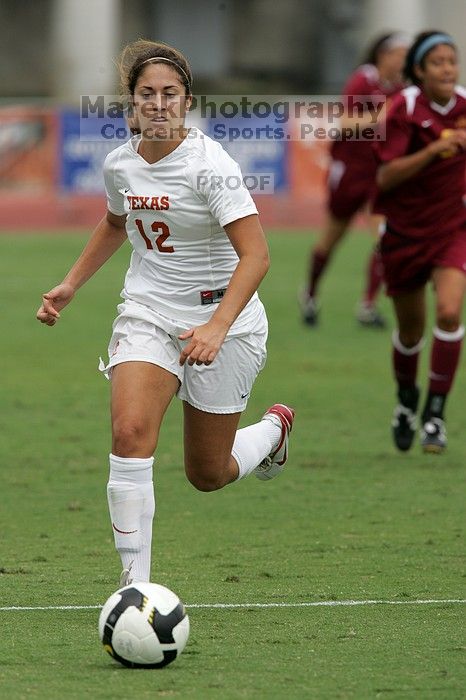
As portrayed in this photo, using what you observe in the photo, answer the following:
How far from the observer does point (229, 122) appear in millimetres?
24609

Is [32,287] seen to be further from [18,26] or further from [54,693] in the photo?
[18,26]

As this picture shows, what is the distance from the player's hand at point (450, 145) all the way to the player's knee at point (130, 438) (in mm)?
3746

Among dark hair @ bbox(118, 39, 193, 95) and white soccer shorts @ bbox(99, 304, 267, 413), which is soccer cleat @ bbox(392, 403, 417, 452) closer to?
white soccer shorts @ bbox(99, 304, 267, 413)

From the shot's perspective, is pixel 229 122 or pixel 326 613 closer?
pixel 326 613

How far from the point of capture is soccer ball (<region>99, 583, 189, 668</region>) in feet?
15.1

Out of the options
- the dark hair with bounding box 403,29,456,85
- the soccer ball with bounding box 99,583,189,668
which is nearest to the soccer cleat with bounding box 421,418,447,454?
the dark hair with bounding box 403,29,456,85

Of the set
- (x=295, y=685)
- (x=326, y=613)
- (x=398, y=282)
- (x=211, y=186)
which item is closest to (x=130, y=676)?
(x=295, y=685)

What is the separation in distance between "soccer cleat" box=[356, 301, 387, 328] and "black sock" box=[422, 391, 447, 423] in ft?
19.7

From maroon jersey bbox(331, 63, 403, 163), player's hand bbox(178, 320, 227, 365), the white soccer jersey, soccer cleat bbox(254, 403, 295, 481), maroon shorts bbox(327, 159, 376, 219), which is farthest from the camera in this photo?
maroon shorts bbox(327, 159, 376, 219)

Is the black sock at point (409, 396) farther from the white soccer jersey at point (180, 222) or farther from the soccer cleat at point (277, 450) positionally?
the white soccer jersey at point (180, 222)

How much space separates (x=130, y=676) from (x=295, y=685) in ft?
1.62

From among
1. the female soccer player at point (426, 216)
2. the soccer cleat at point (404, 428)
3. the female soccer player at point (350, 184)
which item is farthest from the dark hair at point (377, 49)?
the soccer cleat at point (404, 428)

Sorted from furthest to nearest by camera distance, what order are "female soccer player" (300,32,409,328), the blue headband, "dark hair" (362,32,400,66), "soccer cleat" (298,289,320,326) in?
"soccer cleat" (298,289,320,326) → "female soccer player" (300,32,409,328) → "dark hair" (362,32,400,66) → the blue headband

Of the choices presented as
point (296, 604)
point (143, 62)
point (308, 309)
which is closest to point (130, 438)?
point (296, 604)
